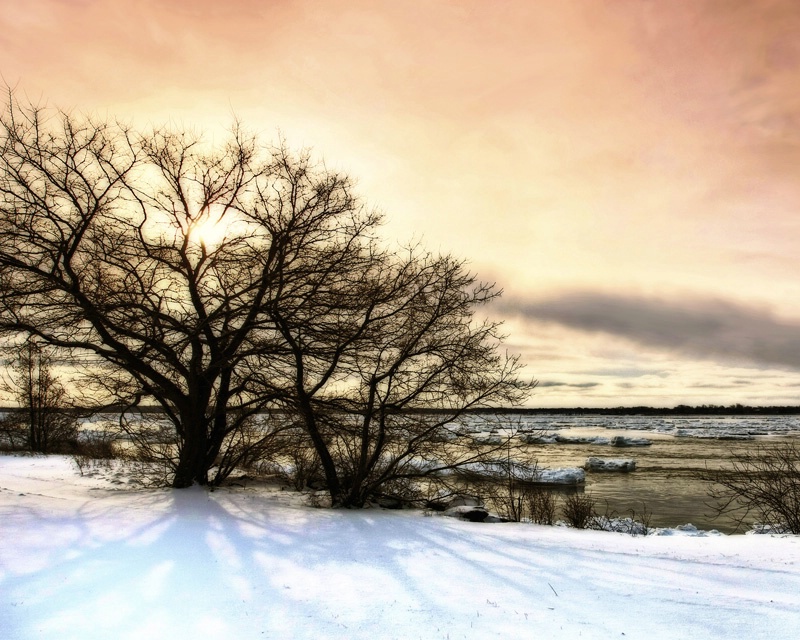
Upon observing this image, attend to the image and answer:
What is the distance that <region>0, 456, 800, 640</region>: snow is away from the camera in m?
4.78

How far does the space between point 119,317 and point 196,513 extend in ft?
14.1

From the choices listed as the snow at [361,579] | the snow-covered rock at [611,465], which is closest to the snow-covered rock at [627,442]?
the snow-covered rock at [611,465]

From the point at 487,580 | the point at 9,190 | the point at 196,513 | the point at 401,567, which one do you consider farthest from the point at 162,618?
the point at 9,190

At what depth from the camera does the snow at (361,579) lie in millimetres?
4777

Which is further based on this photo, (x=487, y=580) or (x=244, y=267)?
(x=244, y=267)

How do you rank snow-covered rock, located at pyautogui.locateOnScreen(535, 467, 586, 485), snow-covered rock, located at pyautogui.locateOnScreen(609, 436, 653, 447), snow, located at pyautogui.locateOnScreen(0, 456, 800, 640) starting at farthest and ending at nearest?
snow-covered rock, located at pyautogui.locateOnScreen(609, 436, 653, 447)
snow-covered rock, located at pyautogui.locateOnScreen(535, 467, 586, 485)
snow, located at pyautogui.locateOnScreen(0, 456, 800, 640)

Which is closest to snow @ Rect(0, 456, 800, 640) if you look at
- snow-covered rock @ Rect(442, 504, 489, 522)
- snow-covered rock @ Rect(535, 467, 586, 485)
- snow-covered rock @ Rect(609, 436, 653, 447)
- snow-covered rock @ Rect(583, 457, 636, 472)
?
snow-covered rock @ Rect(442, 504, 489, 522)

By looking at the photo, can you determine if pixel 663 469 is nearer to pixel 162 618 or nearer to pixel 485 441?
pixel 485 441

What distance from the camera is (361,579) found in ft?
20.0

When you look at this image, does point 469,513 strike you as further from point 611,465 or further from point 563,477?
point 611,465

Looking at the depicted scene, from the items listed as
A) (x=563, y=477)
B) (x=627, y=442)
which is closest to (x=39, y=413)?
(x=563, y=477)

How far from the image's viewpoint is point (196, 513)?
372 inches

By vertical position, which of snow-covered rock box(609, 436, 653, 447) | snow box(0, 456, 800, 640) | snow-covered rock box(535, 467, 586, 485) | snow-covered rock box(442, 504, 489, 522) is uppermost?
snow-covered rock box(609, 436, 653, 447)

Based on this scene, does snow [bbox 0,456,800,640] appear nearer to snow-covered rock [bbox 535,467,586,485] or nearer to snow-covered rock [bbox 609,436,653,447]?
snow-covered rock [bbox 535,467,586,485]
